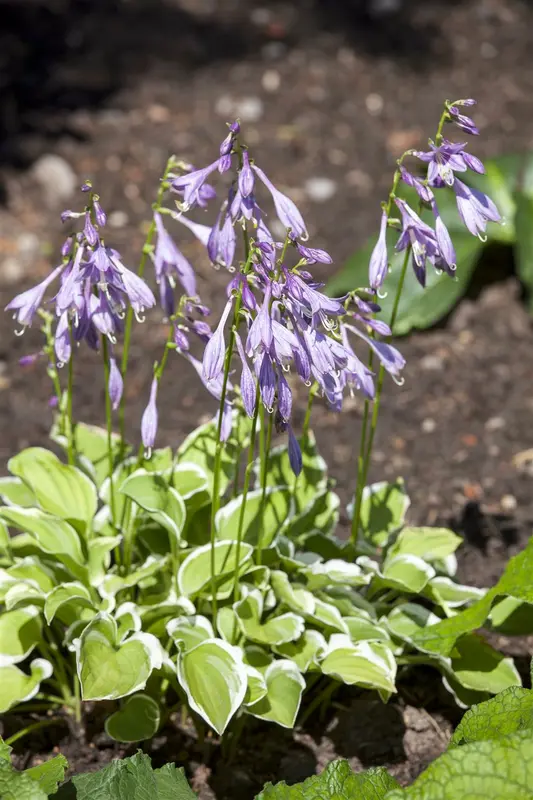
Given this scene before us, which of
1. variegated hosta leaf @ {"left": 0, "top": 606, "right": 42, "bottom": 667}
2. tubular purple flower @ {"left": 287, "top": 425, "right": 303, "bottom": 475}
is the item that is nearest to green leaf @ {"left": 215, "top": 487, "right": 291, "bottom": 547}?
tubular purple flower @ {"left": 287, "top": 425, "right": 303, "bottom": 475}

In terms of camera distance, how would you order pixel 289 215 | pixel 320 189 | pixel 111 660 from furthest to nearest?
pixel 320 189 → pixel 111 660 → pixel 289 215

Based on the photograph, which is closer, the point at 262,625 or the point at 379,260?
the point at 379,260

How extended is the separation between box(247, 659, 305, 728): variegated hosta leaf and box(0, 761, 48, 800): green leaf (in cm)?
76

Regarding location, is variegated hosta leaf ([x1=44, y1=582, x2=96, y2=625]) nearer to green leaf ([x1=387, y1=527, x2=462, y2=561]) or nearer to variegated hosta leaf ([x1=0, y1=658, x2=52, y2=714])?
variegated hosta leaf ([x1=0, y1=658, x2=52, y2=714])

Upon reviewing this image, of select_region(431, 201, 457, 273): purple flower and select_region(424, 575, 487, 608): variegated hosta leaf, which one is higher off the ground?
select_region(431, 201, 457, 273): purple flower

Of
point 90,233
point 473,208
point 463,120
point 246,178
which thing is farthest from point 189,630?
point 463,120

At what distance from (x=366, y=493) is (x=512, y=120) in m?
4.37

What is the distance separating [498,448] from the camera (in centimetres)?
450

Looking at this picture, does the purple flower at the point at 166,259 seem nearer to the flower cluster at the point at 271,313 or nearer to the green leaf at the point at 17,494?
the flower cluster at the point at 271,313

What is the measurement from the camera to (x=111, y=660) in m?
2.72

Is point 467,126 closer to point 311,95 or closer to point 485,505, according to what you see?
point 485,505

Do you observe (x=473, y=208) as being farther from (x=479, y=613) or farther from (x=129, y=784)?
(x=129, y=784)

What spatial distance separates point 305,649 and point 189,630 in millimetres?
361

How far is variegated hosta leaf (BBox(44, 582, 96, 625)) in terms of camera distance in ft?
9.02
